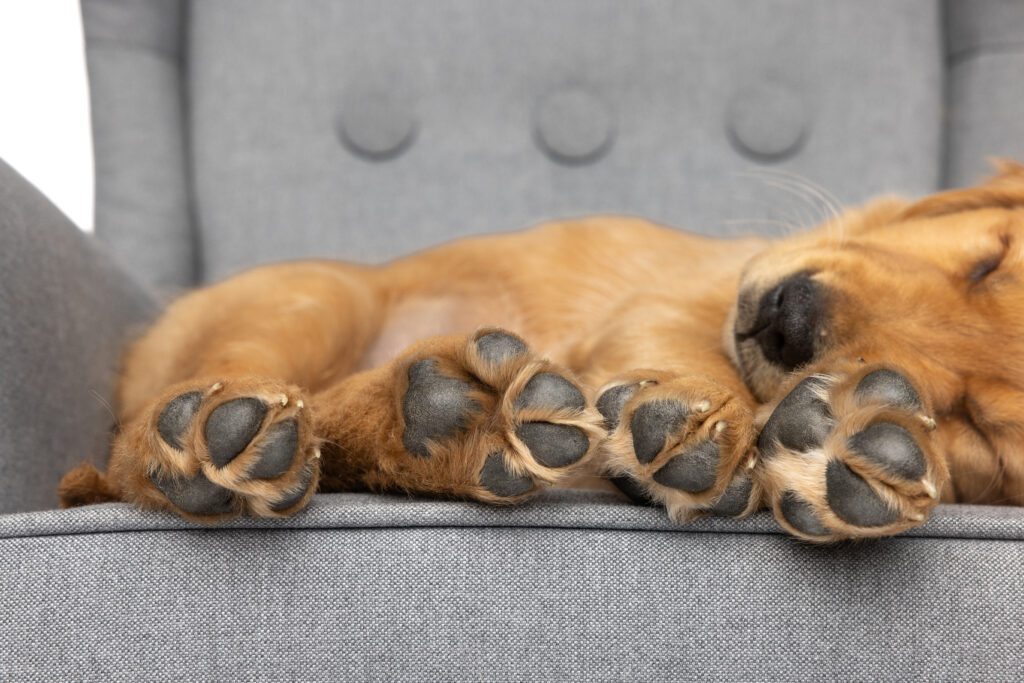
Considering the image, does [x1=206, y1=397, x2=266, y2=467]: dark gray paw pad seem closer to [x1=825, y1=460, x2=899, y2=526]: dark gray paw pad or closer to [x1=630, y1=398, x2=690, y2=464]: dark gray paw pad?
[x1=630, y1=398, x2=690, y2=464]: dark gray paw pad

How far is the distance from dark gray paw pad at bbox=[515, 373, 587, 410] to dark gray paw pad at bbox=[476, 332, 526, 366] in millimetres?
51

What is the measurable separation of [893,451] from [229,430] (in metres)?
0.79

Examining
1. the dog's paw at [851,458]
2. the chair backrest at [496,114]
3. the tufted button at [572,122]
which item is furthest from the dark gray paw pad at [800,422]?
the tufted button at [572,122]

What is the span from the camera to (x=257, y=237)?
313 centimetres

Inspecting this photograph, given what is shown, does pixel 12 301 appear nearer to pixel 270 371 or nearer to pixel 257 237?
pixel 270 371

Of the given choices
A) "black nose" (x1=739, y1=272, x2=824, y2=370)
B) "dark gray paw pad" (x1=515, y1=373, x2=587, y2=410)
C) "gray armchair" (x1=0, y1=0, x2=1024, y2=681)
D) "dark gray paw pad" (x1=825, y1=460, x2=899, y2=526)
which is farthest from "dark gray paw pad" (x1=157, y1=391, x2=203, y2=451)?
"gray armchair" (x1=0, y1=0, x2=1024, y2=681)

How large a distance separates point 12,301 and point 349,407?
67cm

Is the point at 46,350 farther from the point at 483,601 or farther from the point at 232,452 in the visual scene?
the point at 483,601

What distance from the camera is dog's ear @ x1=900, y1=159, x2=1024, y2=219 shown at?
1828mm

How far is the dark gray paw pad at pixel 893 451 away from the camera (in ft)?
3.22

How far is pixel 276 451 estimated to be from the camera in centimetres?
106

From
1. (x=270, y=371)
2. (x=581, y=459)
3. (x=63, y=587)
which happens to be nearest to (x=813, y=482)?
(x=581, y=459)

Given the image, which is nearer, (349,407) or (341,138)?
(349,407)

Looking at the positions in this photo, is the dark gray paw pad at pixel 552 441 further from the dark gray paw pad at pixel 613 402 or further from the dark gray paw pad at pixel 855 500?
the dark gray paw pad at pixel 855 500
